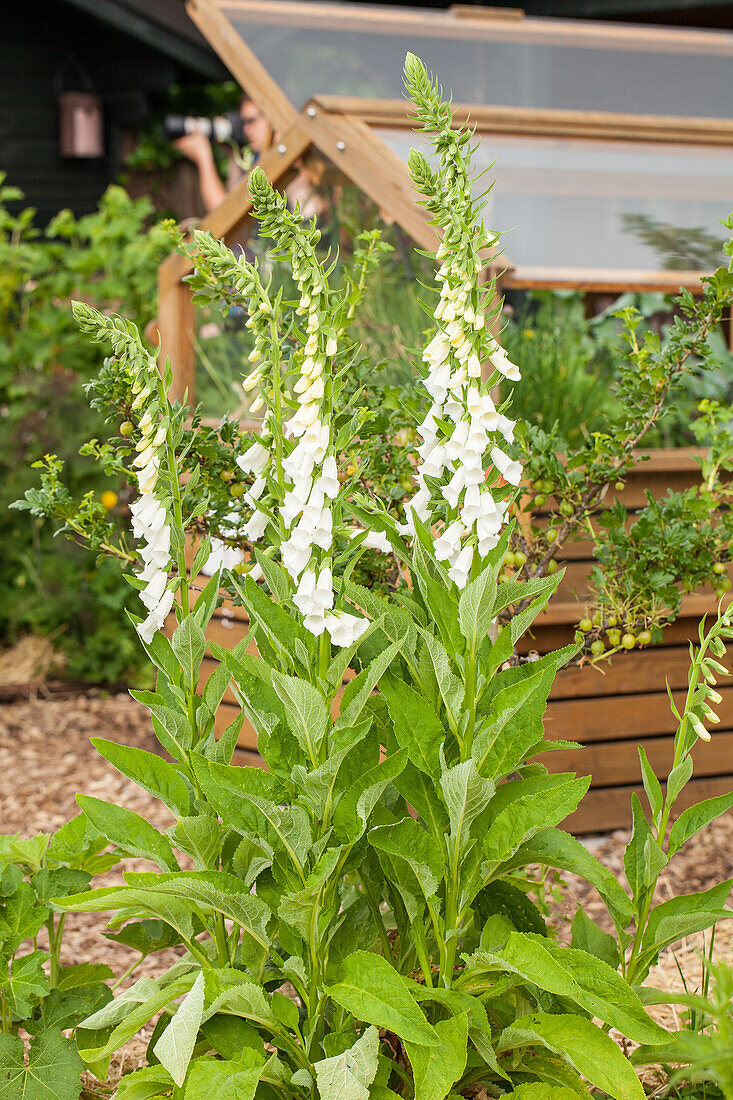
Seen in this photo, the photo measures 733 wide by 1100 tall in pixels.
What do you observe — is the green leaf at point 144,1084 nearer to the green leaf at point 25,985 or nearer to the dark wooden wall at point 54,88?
the green leaf at point 25,985

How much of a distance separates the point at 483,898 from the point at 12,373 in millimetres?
3625

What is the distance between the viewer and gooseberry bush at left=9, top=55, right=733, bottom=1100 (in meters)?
1.18

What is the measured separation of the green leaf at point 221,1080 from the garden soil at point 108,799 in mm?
614

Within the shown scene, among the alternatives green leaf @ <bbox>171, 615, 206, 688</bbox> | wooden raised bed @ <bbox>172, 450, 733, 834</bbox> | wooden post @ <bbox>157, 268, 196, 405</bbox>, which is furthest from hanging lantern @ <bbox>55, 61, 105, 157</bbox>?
green leaf @ <bbox>171, 615, 206, 688</bbox>

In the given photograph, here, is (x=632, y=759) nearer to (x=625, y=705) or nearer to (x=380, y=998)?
(x=625, y=705)

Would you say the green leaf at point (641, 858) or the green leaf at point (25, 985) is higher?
the green leaf at point (641, 858)

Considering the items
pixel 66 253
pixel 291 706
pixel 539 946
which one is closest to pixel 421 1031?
pixel 539 946

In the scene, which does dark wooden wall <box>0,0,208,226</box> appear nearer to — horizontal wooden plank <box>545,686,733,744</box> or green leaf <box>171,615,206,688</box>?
horizontal wooden plank <box>545,686,733,744</box>

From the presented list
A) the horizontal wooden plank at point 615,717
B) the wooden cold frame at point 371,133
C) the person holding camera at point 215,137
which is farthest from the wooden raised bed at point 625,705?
the person holding camera at point 215,137

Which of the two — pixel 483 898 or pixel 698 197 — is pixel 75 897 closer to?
pixel 483 898

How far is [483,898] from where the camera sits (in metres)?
1.44

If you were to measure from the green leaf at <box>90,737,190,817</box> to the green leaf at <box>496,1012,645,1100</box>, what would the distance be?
513 millimetres

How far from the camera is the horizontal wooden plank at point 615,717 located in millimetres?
2686

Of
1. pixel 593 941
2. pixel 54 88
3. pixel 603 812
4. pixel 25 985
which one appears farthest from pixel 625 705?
pixel 54 88
